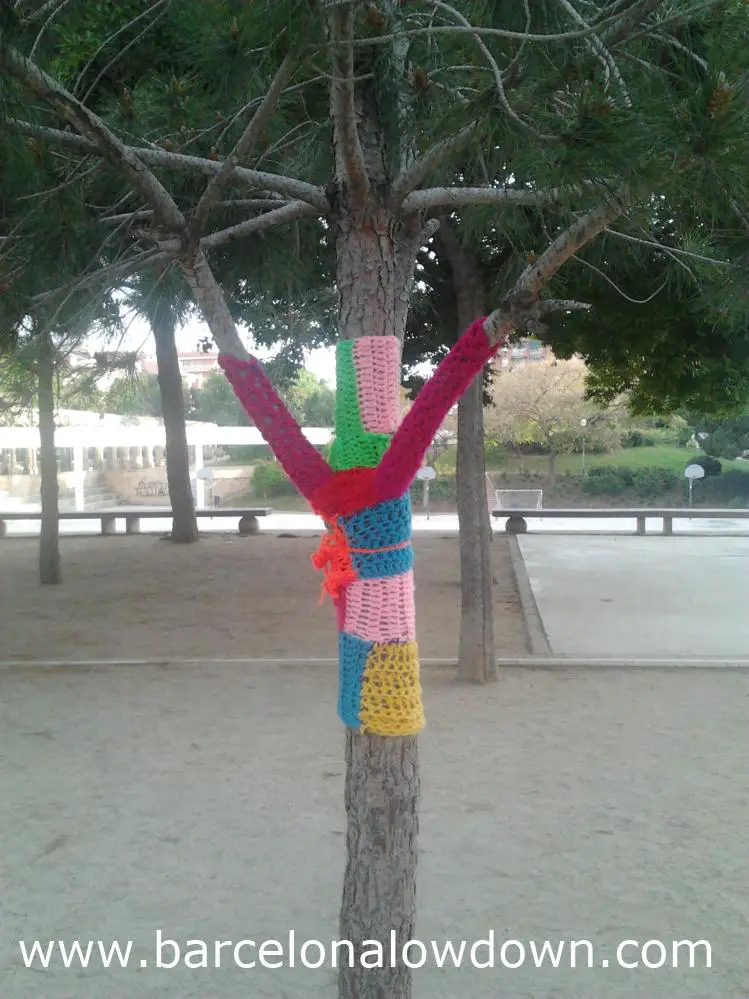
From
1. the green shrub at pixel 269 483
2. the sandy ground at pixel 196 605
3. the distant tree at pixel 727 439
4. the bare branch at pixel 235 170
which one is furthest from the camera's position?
the green shrub at pixel 269 483

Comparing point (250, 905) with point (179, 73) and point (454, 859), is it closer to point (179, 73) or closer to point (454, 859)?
point (454, 859)

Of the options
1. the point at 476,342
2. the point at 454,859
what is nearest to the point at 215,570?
the point at 454,859

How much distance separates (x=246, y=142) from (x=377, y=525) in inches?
36.3

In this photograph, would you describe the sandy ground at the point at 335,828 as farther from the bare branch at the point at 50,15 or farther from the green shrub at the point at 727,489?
the green shrub at the point at 727,489

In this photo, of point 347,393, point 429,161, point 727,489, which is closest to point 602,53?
point 429,161

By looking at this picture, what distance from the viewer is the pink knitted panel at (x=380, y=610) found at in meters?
2.25

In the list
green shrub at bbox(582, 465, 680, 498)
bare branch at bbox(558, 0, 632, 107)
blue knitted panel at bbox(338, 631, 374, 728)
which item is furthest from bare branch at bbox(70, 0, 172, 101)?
green shrub at bbox(582, 465, 680, 498)

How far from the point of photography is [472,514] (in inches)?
255

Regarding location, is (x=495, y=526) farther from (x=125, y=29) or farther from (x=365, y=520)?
(x=365, y=520)

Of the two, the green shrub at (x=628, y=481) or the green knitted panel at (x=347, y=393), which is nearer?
the green knitted panel at (x=347, y=393)

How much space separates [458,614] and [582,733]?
3.72m

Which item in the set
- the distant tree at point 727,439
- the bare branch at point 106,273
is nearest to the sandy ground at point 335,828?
the bare branch at point 106,273

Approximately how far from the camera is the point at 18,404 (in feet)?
17.4

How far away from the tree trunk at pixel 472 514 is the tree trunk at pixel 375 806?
12.9 ft
